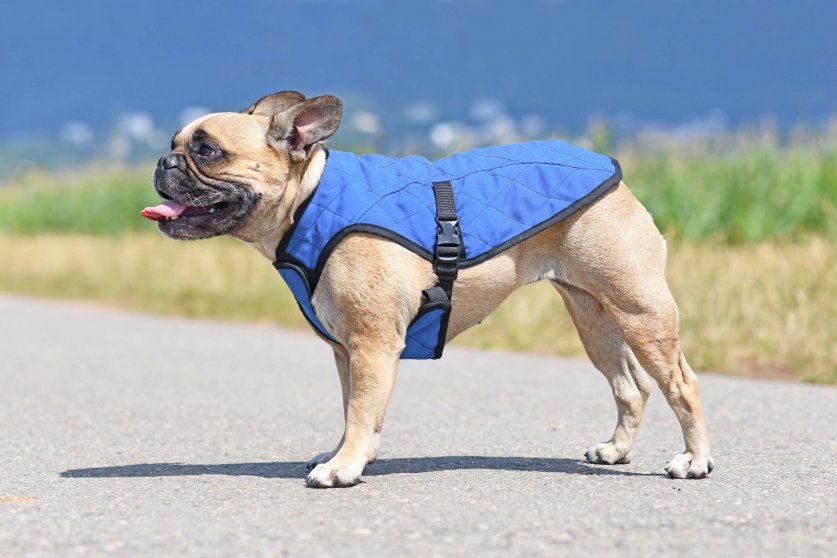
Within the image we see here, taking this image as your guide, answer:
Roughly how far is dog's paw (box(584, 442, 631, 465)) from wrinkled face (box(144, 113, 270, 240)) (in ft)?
6.85

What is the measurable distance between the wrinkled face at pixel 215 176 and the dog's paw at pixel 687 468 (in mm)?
2252

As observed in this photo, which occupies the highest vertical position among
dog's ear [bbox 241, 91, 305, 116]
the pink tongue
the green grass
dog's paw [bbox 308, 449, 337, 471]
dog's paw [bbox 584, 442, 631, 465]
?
the green grass

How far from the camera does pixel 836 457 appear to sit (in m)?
6.21

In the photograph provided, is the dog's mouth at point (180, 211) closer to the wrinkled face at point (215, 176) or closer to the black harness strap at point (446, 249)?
the wrinkled face at point (215, 176)

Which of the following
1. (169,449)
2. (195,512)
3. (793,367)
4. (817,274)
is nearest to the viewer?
(195,512)

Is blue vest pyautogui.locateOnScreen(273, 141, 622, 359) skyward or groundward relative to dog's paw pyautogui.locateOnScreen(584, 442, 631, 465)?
skyward

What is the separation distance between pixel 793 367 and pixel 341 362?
16.3 feet

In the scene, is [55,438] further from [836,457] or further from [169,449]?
[836,457]

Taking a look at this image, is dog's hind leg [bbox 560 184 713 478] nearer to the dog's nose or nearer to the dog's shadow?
the dog's shadow

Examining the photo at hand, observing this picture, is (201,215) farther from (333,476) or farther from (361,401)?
(333,476)

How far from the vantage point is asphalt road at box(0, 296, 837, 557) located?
4.41 m

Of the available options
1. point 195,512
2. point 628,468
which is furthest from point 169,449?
point 628,468

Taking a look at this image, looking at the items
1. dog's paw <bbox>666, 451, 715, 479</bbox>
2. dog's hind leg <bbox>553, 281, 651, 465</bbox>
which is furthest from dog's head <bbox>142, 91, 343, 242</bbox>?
dog's paw <bbox>666, 451, 715, 479</bbox>

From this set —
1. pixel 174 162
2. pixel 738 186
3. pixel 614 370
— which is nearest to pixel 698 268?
pixel 738 186
